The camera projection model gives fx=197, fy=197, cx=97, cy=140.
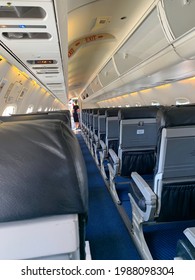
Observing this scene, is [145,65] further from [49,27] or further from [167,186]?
[167,186]

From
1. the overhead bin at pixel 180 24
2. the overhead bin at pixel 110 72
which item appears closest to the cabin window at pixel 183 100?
the overhead bin at pixel 110 72

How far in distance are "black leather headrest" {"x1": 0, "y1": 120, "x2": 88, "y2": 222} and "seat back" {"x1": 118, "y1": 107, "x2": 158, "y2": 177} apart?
2251mm

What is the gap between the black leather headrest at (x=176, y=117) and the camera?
1700 mm

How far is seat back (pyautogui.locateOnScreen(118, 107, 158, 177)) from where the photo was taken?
309 cm

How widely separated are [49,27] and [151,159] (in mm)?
2532

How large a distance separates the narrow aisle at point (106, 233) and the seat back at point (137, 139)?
72 centimetres

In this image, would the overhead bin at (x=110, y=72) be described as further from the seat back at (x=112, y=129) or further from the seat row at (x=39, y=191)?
the seat row at (x=39, y=191)

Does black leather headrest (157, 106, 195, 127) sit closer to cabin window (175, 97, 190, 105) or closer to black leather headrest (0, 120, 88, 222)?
black leather headrest (0, 120, 88, 222)

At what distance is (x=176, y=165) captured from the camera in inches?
74.5

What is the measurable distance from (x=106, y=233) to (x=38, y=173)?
7.49 ft

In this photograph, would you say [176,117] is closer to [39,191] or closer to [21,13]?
[39,191]

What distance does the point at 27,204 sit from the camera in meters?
0.83

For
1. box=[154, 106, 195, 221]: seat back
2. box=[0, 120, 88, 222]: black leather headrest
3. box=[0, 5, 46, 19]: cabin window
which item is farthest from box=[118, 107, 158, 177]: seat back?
box=[0, 120, 88, 222]: black leather headrest
